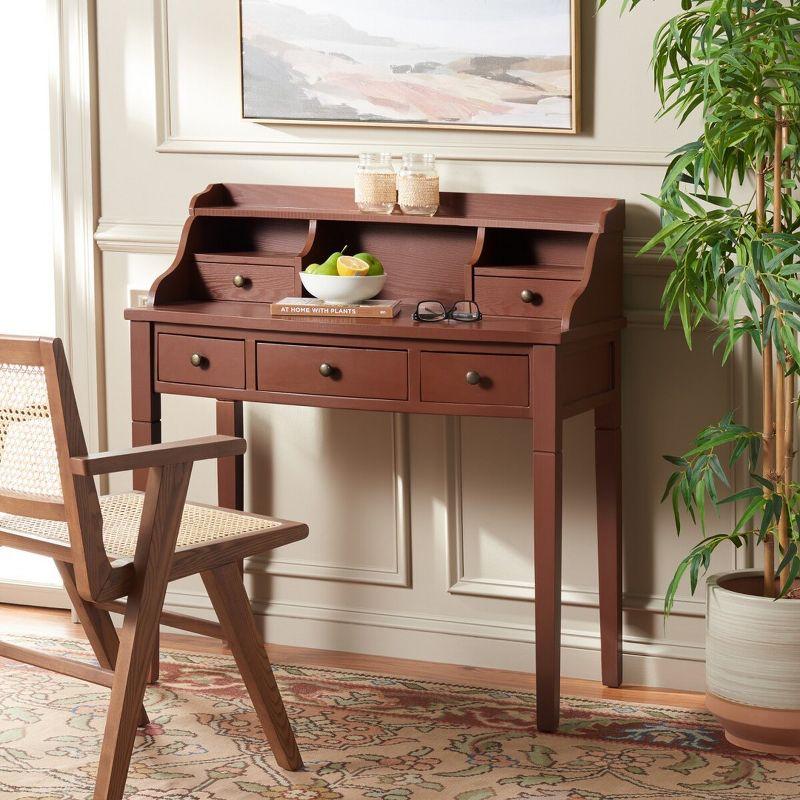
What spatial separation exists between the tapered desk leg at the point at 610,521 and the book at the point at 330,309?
0.57 meters

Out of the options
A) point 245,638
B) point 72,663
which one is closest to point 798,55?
point 245,638

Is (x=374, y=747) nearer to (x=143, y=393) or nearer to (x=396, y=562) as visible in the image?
(x=396, y=562)

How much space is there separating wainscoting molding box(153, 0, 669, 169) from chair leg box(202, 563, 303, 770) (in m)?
1.24

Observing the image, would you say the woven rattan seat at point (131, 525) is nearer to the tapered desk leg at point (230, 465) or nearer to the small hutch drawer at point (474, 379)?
the small hutch drawer at point (474, 379)

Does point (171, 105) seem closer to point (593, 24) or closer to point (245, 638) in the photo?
point (593, 24)

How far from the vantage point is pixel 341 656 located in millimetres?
3461

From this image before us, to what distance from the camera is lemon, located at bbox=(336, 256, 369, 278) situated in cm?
303

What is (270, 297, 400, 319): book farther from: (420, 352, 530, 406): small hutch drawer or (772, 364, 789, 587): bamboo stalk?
(772, 364, 789, 587): bamboo stalk

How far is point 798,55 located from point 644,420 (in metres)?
0.99

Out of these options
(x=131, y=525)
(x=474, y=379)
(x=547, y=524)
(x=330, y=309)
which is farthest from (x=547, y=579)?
(x=131, y=525)

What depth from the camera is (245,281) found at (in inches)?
131

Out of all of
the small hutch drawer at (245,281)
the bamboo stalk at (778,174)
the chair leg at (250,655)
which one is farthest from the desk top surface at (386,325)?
the chair leg at (250,655)

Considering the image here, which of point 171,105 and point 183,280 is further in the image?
point 171,105

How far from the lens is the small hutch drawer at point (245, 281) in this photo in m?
3.29
